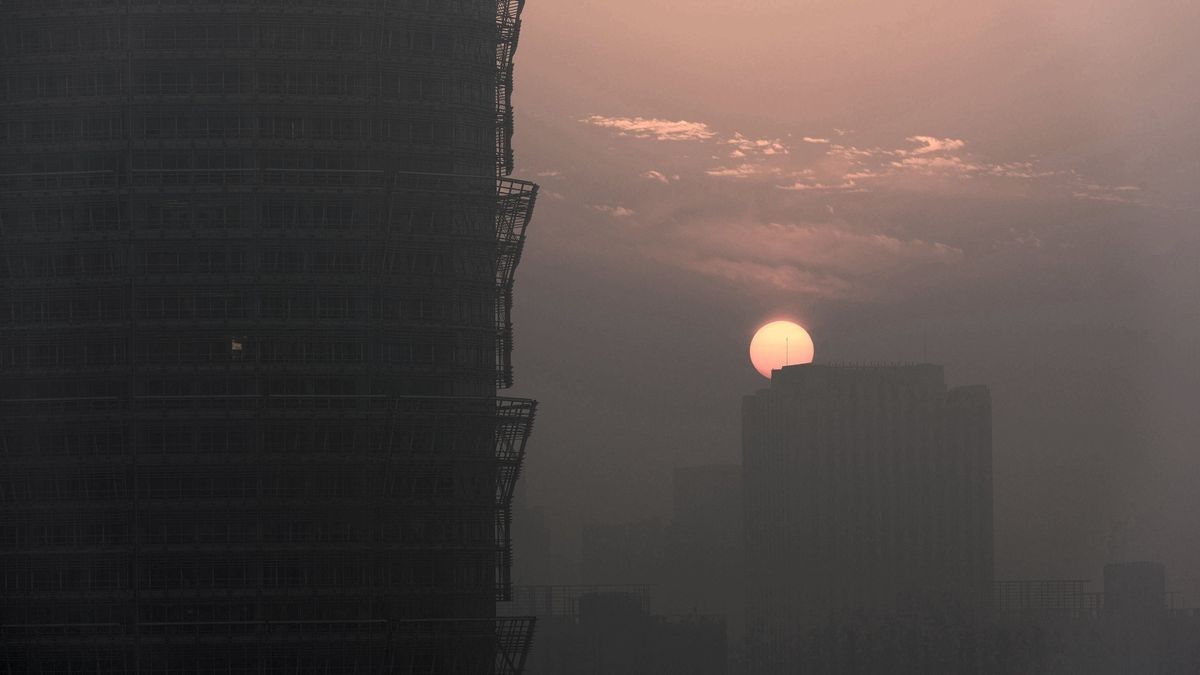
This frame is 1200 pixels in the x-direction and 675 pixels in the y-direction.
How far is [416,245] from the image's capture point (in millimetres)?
105562

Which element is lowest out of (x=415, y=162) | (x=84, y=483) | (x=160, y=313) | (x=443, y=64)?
(x=84, y=483)

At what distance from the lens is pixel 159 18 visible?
10669cm

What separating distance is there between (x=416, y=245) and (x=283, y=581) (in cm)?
2313

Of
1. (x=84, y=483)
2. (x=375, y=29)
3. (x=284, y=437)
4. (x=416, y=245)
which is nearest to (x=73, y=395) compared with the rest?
(x=84, y=483)

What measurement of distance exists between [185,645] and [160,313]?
21.3 metres

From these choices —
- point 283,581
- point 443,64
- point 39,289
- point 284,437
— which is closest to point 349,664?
point 283,581

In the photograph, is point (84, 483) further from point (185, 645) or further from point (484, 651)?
point (484, 651)

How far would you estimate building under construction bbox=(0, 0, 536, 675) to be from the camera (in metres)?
104

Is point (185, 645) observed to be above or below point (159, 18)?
below

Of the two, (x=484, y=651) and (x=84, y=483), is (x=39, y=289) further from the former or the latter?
(x=484, y=651)

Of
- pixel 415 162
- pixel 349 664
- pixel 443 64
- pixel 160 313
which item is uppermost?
pixel 443 64

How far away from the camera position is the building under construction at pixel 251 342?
104 meters

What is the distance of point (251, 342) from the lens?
104 meters

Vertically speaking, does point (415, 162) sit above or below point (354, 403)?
above
